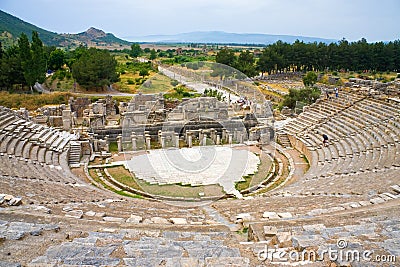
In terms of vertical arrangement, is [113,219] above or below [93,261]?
below

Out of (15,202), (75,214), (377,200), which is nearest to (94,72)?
(15,202)

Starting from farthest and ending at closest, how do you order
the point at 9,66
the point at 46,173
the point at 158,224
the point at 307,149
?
the point at 9,66
the point at 307,149
the point at 46,173
the point at 158,224

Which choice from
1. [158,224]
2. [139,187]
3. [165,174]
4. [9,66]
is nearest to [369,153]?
Answer: [165,174]

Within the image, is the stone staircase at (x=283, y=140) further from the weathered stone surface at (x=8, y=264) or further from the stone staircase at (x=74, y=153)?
the weathered stone surface at (x=8, y=264)

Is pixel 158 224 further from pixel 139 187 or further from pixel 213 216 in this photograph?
pixel 139 187

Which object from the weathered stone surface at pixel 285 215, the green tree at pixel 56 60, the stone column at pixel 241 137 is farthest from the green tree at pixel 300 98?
the green tree at pixel 56 60

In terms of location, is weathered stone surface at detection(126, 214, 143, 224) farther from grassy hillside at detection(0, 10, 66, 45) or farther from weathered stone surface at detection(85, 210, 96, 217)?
grassy hillside at detection(0, 10, 66, 45)

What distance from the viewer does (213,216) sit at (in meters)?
9.26

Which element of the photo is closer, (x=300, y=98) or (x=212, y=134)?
(x=212, y=134)

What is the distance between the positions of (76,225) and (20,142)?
38.4 feet

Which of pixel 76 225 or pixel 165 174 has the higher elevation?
pixel 76 225

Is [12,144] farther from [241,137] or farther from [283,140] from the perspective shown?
[283,140]
